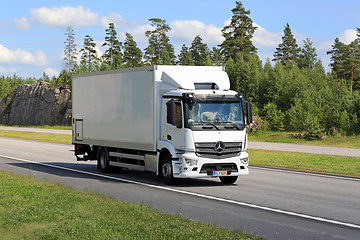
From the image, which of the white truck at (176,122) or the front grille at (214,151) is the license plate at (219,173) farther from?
the front grille at (214,151)

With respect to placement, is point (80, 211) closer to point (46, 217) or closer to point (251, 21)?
point (46, 217)

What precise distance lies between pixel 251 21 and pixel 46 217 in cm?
7260

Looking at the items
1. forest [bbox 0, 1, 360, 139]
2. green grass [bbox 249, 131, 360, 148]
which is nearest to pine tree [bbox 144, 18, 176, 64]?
forest [bbox 0, 1, 360, 139]

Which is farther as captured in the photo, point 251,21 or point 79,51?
point 79,51

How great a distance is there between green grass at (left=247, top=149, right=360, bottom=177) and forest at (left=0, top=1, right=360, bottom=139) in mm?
11723

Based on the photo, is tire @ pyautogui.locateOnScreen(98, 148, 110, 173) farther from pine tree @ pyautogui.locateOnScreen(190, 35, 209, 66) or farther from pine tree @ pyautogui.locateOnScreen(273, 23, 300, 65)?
pine tree @ pyautogui.locateOnScreen(190, 35, 209, 66)

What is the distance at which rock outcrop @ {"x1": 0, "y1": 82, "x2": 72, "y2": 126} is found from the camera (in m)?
89.4

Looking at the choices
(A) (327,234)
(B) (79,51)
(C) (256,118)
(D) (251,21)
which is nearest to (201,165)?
(A) (327,234)

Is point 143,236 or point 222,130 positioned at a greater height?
point 222,130

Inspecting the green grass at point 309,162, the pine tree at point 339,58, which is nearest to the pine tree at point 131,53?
the pine tree at point 339,58

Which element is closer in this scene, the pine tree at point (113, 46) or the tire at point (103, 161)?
the tire at point (103, 161)

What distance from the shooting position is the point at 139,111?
659 inches

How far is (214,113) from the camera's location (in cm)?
1523

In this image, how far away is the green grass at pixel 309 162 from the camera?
19.9m
